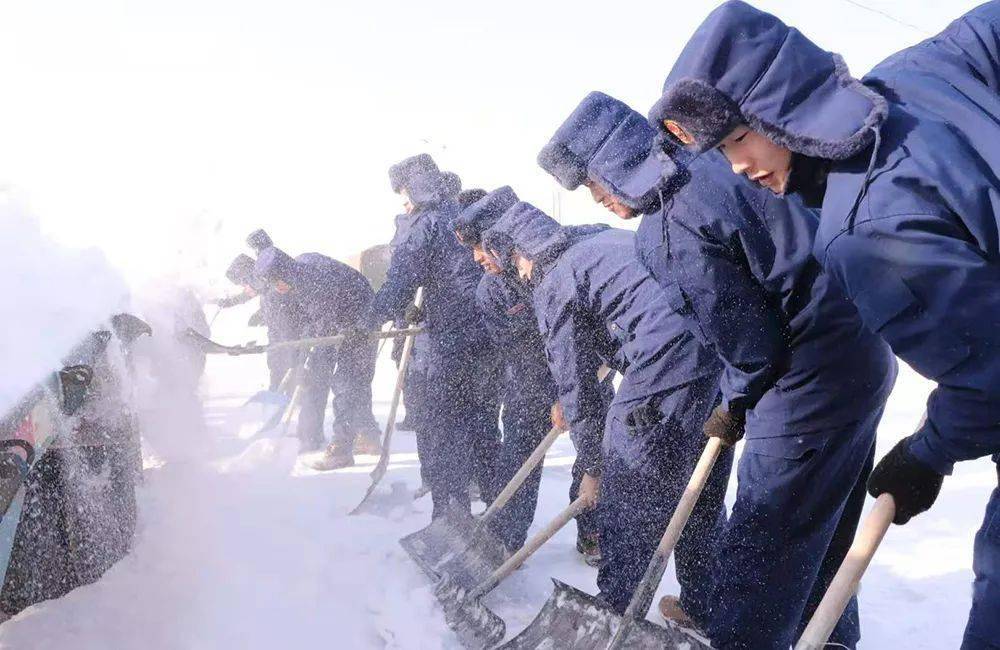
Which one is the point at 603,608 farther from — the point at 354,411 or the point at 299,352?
the point at 299,352

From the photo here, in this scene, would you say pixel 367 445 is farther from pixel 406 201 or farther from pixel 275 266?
pixel 406 201

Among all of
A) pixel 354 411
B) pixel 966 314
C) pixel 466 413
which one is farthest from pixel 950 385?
pixel 354 411

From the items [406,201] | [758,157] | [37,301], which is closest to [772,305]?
[758,157]

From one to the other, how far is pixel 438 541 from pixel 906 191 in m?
3.00

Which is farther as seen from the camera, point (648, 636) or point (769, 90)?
point (648, 636)

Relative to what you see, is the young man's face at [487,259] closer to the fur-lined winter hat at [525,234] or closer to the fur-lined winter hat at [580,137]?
the fur-lined winter hat at [525,234]

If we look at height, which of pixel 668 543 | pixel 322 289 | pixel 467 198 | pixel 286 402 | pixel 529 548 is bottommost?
pixel 286 402

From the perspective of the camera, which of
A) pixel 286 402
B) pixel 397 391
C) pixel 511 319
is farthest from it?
pixel 286 402

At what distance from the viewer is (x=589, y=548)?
12.4 ft

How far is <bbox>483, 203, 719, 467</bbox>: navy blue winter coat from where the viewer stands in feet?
8.92

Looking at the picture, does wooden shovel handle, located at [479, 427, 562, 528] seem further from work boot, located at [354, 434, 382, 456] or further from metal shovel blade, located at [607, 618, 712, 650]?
work boot, located at [354, 434, 382, 456]

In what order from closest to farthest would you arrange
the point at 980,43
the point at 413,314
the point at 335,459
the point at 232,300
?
the point at 980,43 < the point at 413,314 < the point at 335,459 < the point at 232,300

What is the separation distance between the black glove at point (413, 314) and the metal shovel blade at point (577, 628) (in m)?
2.95

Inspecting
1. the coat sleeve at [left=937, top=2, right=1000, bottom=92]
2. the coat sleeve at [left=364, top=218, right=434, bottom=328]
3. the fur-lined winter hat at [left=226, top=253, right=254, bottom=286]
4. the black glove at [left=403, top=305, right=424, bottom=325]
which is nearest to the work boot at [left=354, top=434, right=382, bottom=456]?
the black glove at [left=403, top=305, right=424, bottom=325]
